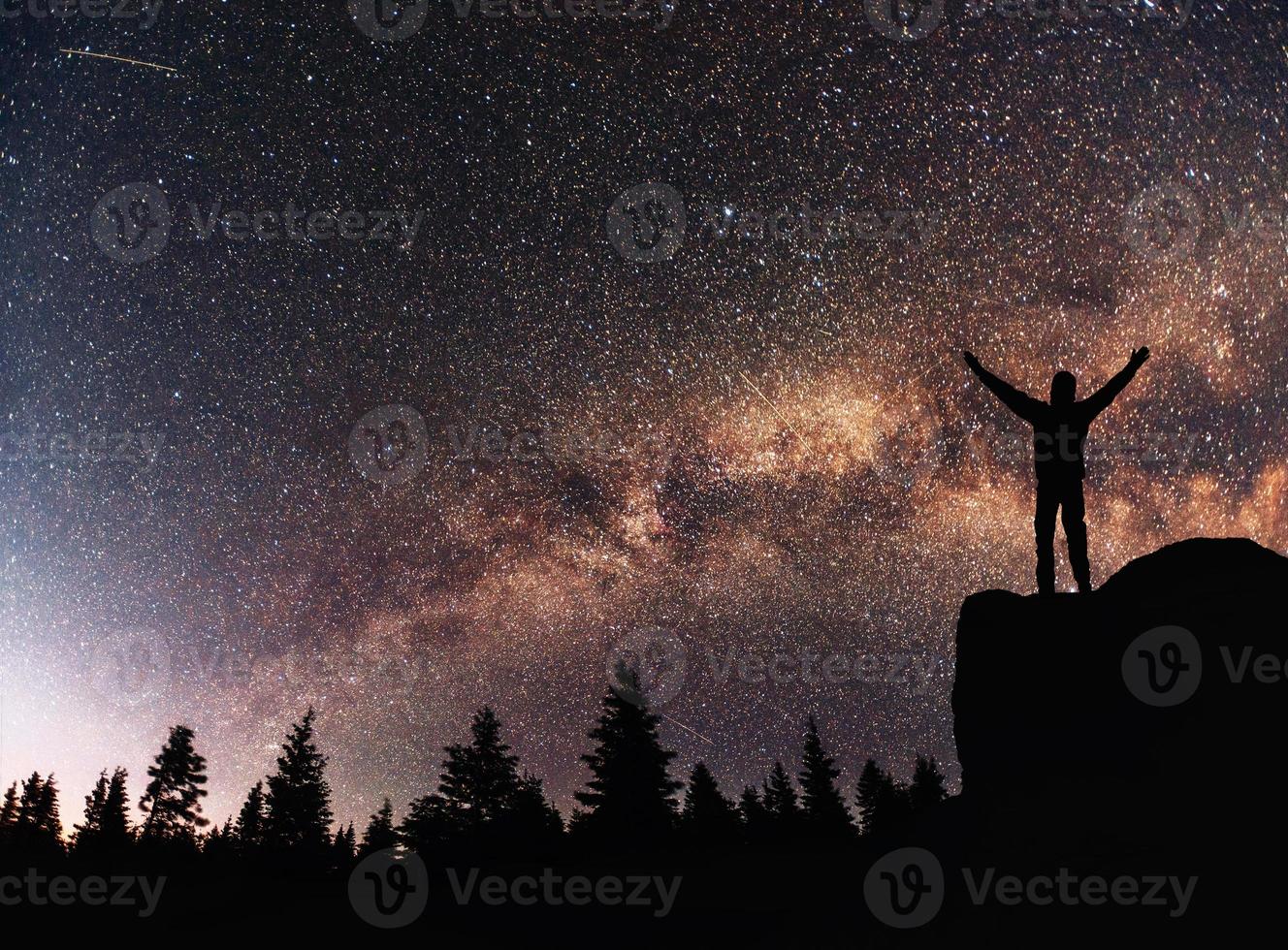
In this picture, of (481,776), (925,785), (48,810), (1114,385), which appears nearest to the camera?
(1114,385)

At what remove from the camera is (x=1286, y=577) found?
7539mm

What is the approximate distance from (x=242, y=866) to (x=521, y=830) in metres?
14.4

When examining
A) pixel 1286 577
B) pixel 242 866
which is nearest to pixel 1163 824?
pixel 1286 577

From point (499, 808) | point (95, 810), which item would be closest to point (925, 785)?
point (499, 808)

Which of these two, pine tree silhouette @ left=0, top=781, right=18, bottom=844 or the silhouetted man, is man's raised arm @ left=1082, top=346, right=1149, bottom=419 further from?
pine tree silhouette @ left=0, top=781, right=18, bottom=844

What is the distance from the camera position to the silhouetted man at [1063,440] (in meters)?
A: 8.17

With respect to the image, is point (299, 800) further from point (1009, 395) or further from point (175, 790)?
point (1009, 395)

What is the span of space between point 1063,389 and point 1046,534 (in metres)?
1.70

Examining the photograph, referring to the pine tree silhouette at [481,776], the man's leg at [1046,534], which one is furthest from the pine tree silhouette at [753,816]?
the man's leg at [1046,534]

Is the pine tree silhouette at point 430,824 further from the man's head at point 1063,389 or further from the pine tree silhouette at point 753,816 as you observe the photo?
the man's head at point 1063,389

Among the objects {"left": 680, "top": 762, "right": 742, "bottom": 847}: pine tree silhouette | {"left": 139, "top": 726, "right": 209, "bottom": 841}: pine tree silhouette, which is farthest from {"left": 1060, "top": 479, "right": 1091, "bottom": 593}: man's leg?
{"left": 139, "top": 726, "right": 209, "bottom": 841}: pine tree silhouette

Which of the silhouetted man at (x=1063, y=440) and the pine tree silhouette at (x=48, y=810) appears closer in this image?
the silhouetted man at (x=1063, y=440)

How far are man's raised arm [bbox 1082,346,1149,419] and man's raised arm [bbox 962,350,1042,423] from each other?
0.53 meters

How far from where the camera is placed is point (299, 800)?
41844mm
